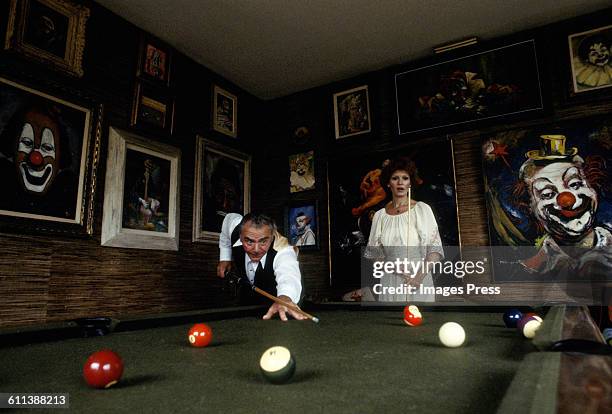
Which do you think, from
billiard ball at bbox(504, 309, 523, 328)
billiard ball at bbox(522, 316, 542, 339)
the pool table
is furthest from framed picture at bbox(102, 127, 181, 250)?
billiard ball at bbox(522, 316, 542, 339)

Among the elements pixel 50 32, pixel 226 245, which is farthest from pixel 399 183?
pixel 50 32

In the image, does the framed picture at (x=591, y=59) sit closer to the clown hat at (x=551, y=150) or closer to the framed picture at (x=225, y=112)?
the clown hat at (x=551, y=150)

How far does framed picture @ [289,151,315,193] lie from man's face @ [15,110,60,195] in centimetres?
280

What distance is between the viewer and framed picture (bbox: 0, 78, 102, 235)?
3.16 metres

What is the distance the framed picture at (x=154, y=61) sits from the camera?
4.29 m

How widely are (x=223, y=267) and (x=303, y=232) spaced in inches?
53.4

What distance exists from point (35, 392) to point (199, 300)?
382cm

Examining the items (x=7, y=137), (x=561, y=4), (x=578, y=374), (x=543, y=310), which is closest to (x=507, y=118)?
(x=561, y=4)

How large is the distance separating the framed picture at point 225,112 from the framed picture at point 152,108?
29.1 inches

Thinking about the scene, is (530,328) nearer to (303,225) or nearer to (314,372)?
(314,372)

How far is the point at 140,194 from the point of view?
414cm

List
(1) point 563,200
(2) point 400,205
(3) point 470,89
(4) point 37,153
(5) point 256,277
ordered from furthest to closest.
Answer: (2) point 400,205 → (3) point 470,89 → (1) point 563,200 → (5) point 256,277 → (4) point 37,153

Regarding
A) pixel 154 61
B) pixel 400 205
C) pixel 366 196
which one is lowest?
pixel 400 205

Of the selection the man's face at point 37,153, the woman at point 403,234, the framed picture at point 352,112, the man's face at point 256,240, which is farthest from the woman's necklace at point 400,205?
the man's face at point 37,153
